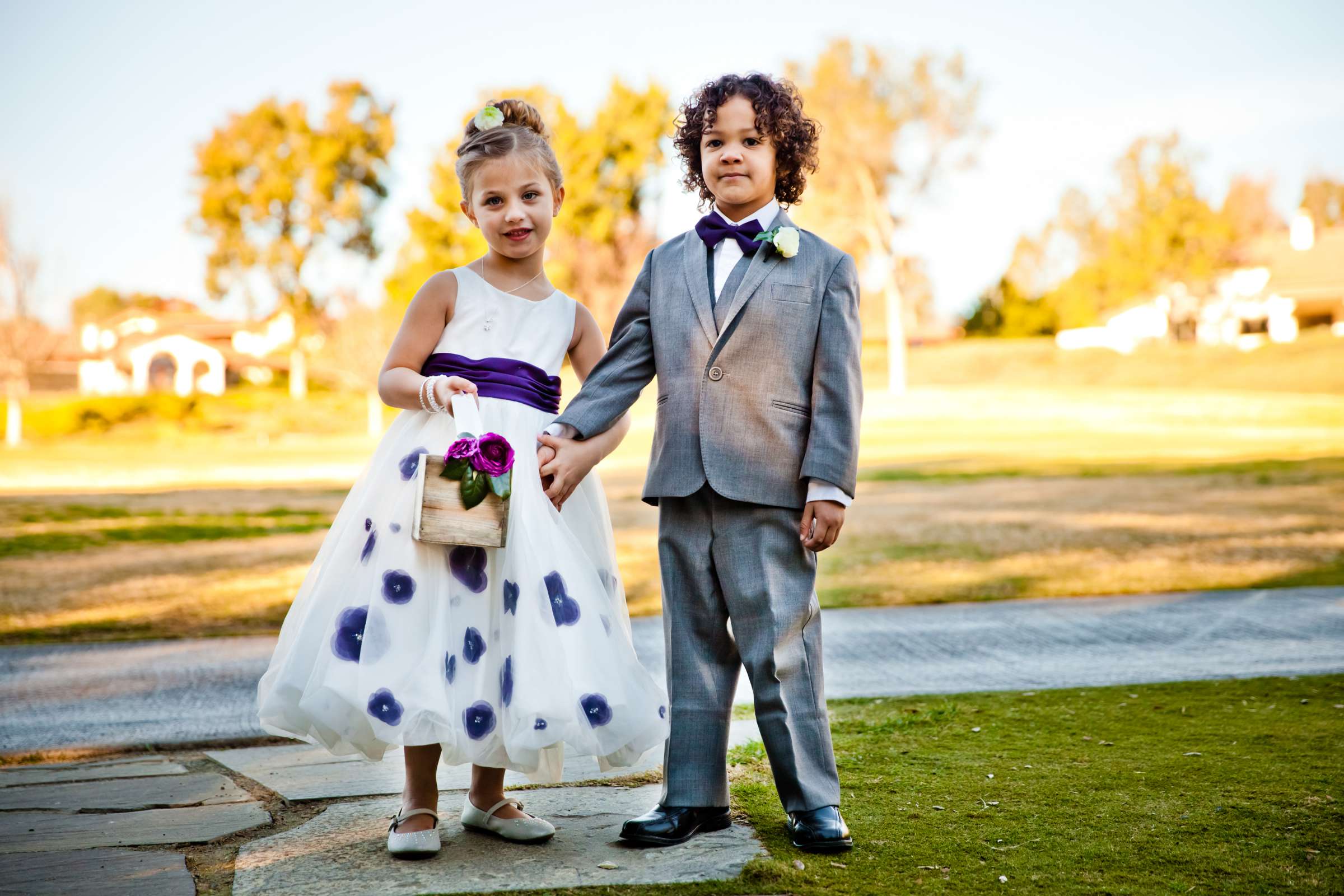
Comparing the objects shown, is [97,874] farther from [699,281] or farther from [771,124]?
[771,124]

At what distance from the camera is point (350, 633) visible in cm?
248

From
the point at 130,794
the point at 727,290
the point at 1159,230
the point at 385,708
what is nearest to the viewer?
the point at 385,708

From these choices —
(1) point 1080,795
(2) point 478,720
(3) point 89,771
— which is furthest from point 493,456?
(3) point 89,771

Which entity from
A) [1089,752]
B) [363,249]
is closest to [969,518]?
[1089,752]

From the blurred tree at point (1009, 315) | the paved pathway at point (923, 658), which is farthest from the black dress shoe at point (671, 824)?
the blurred tree at point (1009, 315)

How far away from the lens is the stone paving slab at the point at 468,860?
2.29 metres

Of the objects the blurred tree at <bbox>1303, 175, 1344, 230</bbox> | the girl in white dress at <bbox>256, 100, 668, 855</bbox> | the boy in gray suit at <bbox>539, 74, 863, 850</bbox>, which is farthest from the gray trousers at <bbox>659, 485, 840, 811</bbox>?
the blurred tree at <bbox>1303, 175, 1344, 230</bbox>

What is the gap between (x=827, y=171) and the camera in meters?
37.0

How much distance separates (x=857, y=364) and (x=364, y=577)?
47.6 inches

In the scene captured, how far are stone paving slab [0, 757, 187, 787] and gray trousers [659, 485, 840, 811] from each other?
61.5 inches

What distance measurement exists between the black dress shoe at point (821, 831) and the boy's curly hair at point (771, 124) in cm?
150

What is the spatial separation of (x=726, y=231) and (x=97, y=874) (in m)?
1.97

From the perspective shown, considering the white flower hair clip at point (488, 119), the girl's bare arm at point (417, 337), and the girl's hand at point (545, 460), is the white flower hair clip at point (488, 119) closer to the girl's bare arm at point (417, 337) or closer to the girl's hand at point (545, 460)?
the girl's bare arm at point (417, 337)

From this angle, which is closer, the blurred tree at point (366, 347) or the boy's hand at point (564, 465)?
the boy's hand at point (564, 465)
